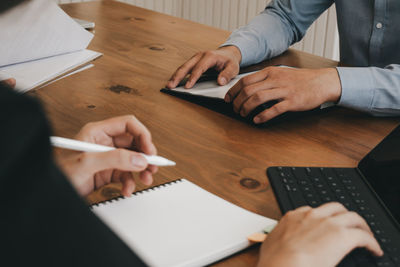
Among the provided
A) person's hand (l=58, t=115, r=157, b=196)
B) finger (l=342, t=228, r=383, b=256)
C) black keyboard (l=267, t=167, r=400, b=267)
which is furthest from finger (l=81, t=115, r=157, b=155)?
finger (l=342, t=228, r=383, b=256)

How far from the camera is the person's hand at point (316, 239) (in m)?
0.52

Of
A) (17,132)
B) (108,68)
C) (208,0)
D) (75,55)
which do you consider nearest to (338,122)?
(108,68)

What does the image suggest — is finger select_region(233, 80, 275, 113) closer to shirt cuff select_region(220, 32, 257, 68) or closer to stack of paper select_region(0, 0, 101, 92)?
shirt cuff select_region(220, 32, 257, 68)

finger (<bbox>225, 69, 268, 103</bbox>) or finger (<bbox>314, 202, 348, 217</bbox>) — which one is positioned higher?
finger (<bbox>314, 202, 348, 217</bbox>)

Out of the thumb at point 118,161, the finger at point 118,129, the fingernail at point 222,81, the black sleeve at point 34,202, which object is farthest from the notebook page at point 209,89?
the black sleeve at point 34,202

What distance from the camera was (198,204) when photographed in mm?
672

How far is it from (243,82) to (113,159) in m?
0.44

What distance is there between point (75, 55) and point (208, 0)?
6.99ft

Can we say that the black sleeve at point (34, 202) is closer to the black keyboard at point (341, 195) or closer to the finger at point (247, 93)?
the black keyboard at point (341, 195)

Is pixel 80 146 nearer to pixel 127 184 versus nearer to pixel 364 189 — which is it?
pixel 127 184

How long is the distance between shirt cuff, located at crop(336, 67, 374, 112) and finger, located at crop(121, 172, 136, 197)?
1.70ft

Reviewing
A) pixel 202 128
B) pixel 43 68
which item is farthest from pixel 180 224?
pixel 43 68

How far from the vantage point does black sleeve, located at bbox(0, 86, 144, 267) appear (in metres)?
0.23

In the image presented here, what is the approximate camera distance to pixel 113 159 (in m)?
0.62
